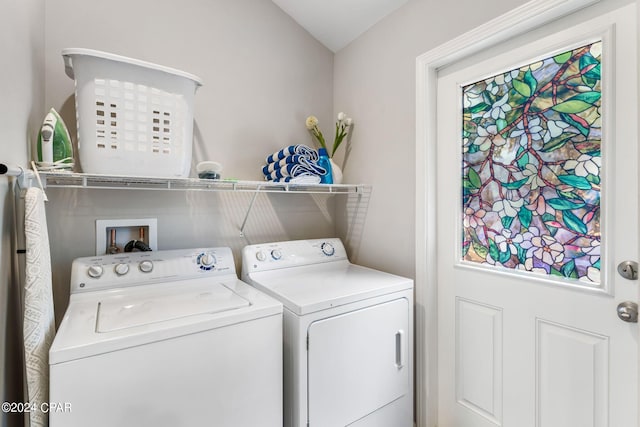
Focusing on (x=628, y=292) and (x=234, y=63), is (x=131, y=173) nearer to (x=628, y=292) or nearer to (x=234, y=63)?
(x=234, y=63)

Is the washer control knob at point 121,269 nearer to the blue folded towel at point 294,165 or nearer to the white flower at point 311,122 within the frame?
the blue folded towel at point 294,165

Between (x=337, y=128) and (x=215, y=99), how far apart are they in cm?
85

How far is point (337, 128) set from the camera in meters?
2.27

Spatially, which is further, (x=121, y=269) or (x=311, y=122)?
(x=311, y=122)

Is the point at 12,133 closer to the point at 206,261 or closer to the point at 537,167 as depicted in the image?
the point at 206,261

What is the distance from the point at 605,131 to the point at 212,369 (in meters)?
1.65

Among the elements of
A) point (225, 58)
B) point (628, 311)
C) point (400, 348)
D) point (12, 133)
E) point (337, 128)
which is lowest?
point (400, 348)

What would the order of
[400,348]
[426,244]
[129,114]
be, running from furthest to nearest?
[426,244] → [400,348] → [129,114]

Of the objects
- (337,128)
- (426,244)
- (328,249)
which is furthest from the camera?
(337,128)

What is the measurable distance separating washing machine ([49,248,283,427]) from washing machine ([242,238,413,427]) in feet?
0.33

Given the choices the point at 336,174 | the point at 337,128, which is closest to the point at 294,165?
the point at 336,174

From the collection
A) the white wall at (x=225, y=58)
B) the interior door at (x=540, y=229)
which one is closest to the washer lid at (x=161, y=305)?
the white wall at (x=225, y=58)

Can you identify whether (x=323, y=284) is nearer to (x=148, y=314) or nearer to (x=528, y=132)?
(x=148, y=314)

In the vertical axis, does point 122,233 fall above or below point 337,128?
below
